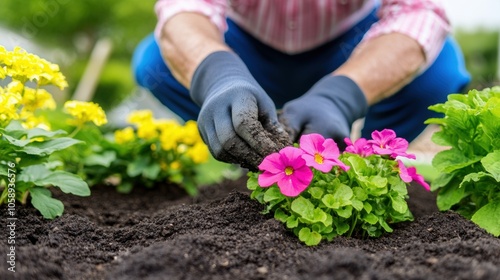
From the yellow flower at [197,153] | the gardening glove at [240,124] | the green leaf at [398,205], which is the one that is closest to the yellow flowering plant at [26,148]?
the gardening glove at [240,124]

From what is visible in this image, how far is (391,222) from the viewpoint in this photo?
1.54 metres

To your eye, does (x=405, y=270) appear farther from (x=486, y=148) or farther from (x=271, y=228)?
(x=486, y=148)

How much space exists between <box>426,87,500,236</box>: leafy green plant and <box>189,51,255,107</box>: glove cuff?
60 cm

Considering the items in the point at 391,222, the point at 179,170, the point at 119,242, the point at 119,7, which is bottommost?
the point at 119,7

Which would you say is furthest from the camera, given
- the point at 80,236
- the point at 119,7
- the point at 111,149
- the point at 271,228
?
the point at 119,7

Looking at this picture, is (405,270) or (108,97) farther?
(108,97)

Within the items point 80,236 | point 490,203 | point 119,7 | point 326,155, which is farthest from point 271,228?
point 119,7

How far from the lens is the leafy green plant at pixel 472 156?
151 cm

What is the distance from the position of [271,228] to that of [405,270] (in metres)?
0.36

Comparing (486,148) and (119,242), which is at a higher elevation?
(486,148)

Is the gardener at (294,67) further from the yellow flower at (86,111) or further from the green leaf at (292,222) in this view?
the yellow flower at (86,111)

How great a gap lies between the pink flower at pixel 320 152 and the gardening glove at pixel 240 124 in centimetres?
10

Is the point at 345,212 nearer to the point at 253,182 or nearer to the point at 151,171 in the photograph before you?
the point at 253,182

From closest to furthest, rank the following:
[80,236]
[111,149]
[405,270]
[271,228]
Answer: [405,270] < [271,228] < [80,236] < [111,149]
